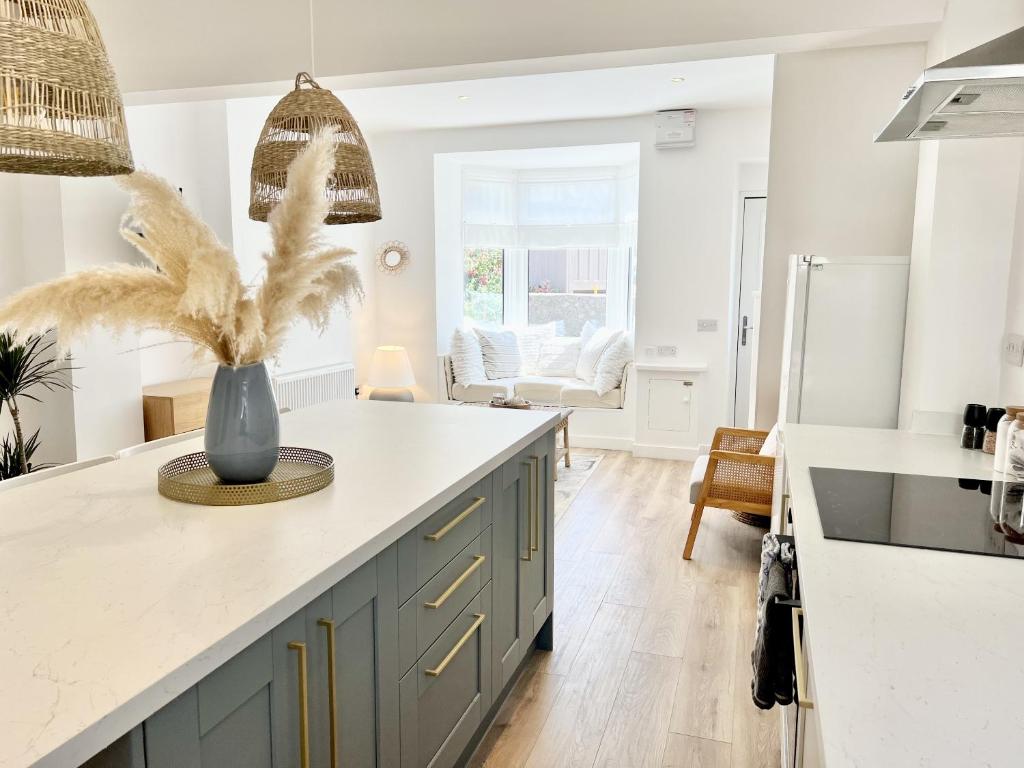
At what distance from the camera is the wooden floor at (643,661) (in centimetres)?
221

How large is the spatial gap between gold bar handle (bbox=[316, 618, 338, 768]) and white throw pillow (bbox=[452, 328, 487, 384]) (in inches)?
213

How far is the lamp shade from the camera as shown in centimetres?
637

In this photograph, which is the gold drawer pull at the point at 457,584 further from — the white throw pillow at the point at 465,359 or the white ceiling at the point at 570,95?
the white throw pillow at the point at 465,359

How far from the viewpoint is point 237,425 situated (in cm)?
161

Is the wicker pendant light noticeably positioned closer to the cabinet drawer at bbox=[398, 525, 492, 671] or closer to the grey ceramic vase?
the grey ceramic vase

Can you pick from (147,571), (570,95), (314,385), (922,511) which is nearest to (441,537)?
(147,571)

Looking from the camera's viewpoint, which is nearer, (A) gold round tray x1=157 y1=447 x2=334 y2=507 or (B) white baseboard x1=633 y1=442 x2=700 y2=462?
(A) gold round tray x1=157 y1=447 x2=334 y2=507

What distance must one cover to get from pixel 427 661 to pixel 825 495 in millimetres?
1024

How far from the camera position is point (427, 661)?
168 cm

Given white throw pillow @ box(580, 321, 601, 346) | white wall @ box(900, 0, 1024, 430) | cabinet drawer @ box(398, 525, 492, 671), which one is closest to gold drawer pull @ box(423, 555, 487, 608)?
cabinet drawer @ box(398, 525, 492, 671)

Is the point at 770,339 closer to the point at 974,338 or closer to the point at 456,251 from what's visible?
the point at 974,338

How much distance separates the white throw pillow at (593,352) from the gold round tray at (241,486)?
4.87 metres

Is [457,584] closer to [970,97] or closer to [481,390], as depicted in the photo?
[970,97]

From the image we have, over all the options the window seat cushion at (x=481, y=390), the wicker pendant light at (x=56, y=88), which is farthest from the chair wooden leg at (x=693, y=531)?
the wicker pendant light at (x=56, y=88)
